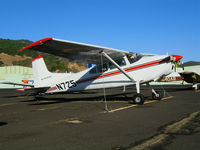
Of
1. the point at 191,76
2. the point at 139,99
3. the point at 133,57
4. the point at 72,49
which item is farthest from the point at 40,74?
the point at 191,76

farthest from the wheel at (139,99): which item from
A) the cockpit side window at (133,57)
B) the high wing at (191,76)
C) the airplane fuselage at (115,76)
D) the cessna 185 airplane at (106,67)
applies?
the high wing at (191,76)

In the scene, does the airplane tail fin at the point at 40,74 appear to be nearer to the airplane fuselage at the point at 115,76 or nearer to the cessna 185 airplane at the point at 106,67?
the airplane fuselage at the point at 115,76

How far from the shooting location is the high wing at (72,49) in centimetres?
920

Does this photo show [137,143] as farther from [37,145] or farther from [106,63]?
[106,63]

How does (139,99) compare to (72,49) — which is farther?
(72,49)

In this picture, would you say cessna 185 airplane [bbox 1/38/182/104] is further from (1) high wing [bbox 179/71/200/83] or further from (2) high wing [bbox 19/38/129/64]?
(1) high wing [bbox 179/71/200/83]

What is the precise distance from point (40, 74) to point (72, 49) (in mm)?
4945

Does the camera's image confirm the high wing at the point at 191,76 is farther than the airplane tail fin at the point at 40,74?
Yes

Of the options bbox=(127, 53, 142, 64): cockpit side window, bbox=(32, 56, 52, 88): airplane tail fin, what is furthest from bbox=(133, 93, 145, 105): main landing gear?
bbox=(32, 56, 52, 88): airplane tail fin

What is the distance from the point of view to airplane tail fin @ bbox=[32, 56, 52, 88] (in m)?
14.0

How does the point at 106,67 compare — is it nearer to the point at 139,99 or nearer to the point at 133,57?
the point at 133,57

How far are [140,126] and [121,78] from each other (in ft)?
20.4

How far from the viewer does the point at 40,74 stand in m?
14.3

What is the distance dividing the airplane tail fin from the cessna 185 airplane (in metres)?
0.57
